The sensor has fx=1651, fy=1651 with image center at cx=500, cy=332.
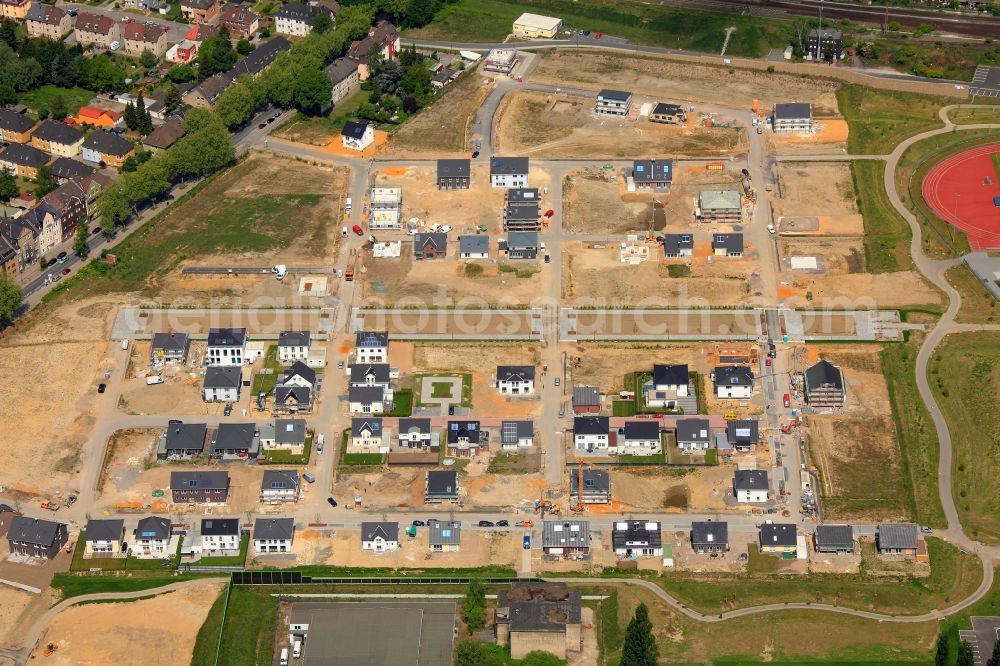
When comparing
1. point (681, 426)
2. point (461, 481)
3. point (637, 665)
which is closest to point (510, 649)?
point (637, 665)

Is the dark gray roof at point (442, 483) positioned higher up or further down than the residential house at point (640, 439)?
further down

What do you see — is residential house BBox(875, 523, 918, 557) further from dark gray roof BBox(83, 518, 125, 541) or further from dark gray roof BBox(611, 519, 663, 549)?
dark gray roof BBox(83, 518, 125, 541)

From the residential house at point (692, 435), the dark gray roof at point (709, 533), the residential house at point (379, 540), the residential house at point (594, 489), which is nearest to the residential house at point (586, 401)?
the residential house at point (692, 435)

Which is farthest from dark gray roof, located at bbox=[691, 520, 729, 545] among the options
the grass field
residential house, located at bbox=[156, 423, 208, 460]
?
residential house, located at bbox=[156, 423, 208, 460]

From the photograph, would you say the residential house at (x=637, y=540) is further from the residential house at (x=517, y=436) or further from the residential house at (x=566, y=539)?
the residential house at (x=517, y=436)

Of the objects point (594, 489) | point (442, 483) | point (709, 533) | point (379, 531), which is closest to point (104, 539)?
point (379, 531)

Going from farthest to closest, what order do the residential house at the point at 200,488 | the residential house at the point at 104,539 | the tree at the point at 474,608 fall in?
the residential house at the point at 200,488 < the residential house at the point at 104,539 < the tree at the point at 474,608

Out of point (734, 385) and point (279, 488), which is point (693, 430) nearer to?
point (734, 385)
